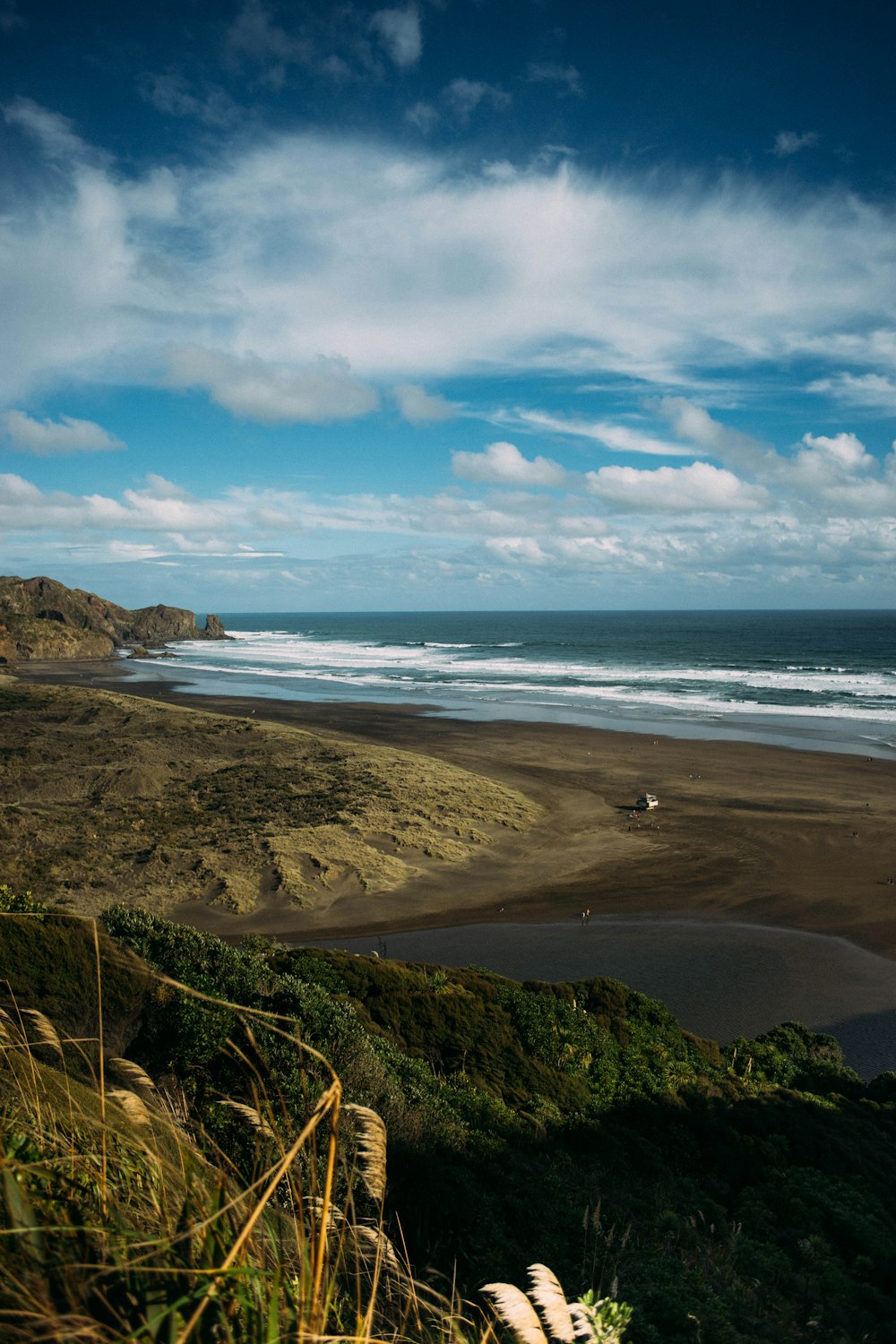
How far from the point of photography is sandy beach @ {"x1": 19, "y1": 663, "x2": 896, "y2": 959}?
1945cm

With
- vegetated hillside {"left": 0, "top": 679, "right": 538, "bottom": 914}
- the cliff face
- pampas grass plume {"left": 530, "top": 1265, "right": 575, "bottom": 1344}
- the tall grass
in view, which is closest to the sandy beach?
vegetated hillside {"left": 0, "top": 679, "right": 538, "bottom": 914}

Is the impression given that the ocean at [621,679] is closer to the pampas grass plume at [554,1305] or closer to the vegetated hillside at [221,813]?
the vegetated hillside at [221,813]

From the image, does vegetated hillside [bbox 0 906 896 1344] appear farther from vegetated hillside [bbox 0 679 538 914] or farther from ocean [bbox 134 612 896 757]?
ocean [bbox 134 612 896 757]

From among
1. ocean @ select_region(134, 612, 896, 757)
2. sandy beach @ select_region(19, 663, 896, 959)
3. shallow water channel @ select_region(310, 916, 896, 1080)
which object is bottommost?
shallow water channel @ select_region(310, 916, 896, 1080)

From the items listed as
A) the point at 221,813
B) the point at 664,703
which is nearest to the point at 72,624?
the point at 664,703

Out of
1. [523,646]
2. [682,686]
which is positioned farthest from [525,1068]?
[523,646]

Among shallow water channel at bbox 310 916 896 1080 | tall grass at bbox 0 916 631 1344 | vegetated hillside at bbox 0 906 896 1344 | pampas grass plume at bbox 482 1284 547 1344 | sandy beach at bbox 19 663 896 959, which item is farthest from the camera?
sandy beach at bbox 19 663 896 959

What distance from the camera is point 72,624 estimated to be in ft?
386

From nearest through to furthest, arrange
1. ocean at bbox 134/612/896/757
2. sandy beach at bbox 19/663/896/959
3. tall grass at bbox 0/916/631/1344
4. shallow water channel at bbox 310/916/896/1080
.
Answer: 1. tall grass at bbox 0/916/631/1344
2. shallow water channel at bbox 310/916/896/1080
3. sandy beach at bbox 19/663/896/959
4. ocean at bbox 134/612/896/757

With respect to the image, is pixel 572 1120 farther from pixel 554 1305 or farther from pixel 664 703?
pixel 664 703

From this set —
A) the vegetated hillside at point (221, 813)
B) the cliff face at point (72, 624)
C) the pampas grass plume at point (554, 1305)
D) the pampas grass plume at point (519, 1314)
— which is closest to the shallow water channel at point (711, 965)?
the vegetated hillside at point (221, 813)

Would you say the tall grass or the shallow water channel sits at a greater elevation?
the tall grass

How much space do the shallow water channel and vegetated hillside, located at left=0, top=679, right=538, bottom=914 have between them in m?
4.45

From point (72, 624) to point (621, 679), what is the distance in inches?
3486
